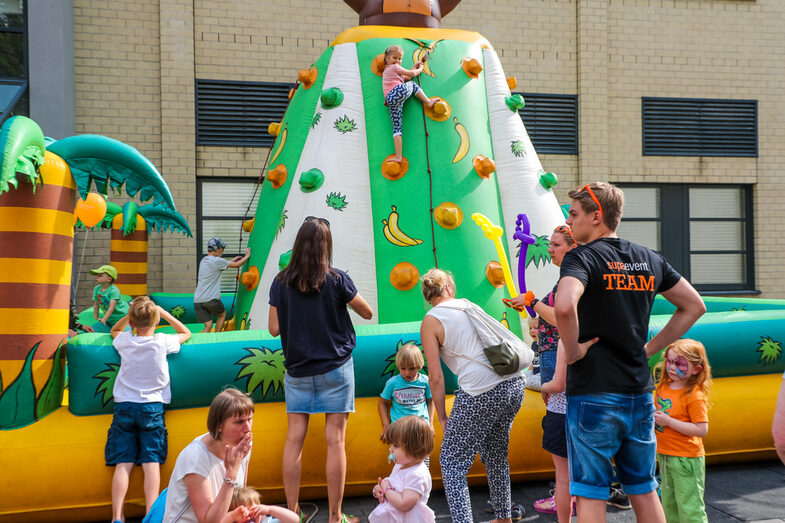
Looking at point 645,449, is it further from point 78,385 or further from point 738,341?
point 78,385

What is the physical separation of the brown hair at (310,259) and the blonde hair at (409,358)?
0.67 meters

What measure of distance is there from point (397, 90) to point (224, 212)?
5.21 m

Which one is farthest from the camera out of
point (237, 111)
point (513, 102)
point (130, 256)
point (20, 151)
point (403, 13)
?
point (237, 111)

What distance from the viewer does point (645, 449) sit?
246cm

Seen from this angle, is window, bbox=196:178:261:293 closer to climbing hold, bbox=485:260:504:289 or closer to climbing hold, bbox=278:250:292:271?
climbing hold, bbox=278:250:292:271

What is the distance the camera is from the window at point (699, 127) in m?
10.9

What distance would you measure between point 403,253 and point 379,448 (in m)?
1.51

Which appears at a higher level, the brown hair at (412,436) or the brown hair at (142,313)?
the brown hair at (142,313)

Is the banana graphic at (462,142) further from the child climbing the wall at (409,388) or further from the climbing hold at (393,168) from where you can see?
the child climbing the wall at (409,388)

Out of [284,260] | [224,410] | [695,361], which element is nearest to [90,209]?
[284,260]

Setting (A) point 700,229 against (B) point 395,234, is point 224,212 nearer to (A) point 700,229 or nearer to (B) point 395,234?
(B) point 395,234

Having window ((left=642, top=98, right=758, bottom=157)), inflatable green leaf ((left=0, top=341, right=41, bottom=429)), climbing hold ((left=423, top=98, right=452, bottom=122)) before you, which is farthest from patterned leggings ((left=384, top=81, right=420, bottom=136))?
window ((left=642, top=98, right=758, bottom=157))

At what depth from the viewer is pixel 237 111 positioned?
945 centimetres

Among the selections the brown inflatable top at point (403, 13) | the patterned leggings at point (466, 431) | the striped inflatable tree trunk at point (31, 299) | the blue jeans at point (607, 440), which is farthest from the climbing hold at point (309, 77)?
the blue jeans at point (607, 440)
